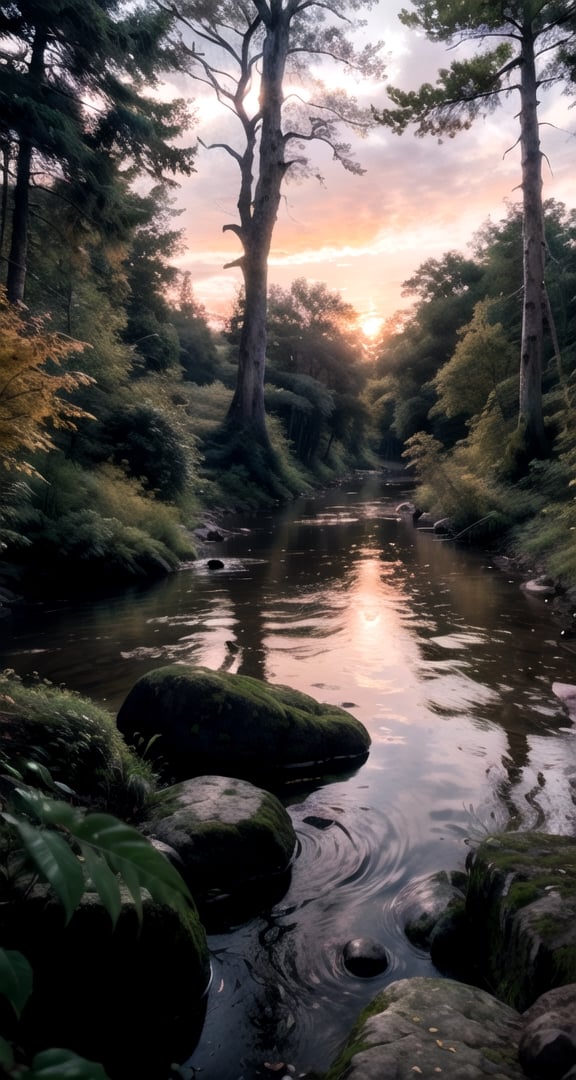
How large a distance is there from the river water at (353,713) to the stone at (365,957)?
42mm

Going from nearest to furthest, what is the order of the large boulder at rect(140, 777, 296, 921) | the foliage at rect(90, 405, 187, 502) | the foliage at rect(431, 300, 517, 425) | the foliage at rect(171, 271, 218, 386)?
1. the large boulder at rect(140, 777, 296, 921)
2. the foliage at rect(90, 405, 187, 502)
3. the foliage at rect(431, 300, 517, 425)
4. the foliage at rect(171, 271, 218, 386)

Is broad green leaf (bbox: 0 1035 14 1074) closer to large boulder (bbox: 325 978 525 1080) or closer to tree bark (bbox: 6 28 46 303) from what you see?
large boulder (bbox: 325 978 525 1080)

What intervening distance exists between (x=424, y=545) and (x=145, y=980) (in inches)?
608

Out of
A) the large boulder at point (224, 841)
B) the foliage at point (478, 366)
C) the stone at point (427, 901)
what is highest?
the foliage at point (478, 366)

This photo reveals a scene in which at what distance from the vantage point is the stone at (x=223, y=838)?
400 centimetres

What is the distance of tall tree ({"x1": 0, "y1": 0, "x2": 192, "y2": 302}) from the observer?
41.6 feet

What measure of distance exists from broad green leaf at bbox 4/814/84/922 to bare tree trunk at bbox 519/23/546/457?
18.8 m

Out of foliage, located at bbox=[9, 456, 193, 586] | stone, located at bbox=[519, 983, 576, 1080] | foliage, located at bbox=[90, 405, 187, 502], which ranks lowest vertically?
stone, located at bbox=[519, 983, 576, 1080]

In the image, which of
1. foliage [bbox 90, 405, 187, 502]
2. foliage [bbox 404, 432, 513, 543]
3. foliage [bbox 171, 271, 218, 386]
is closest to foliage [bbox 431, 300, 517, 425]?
foliage [bbox 404, 432, 513, 543]

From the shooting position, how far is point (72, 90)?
1450 centimetres

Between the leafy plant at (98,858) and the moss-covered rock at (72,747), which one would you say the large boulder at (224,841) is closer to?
the moss-covered rock at (72,747)

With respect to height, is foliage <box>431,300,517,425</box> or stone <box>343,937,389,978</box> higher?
foliage <box>431,300,517,425</box>

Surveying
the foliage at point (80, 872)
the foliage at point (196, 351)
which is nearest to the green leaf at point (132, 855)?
the foliage at point (80, 872)

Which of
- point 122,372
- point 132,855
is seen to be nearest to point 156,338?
point 122,372
